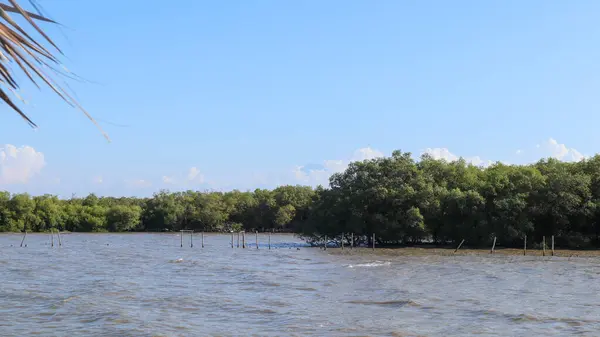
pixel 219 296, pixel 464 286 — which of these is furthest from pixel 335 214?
pixel 219 296

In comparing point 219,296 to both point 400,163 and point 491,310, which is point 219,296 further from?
point 400,163

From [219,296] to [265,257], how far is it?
67.9 feet

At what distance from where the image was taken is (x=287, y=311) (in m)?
20.2

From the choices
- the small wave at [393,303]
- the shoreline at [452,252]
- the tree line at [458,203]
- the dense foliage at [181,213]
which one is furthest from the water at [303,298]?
the dense foliage at [181,213]

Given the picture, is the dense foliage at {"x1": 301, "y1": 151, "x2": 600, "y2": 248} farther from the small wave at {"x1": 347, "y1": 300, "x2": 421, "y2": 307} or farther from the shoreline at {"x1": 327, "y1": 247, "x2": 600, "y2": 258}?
the small wave at {"x1": 347, "y1": 300, "x2": 421, "y2": 307}

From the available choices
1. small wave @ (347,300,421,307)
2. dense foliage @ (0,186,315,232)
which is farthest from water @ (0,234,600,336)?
dense foliage @ (0,186,315,232)

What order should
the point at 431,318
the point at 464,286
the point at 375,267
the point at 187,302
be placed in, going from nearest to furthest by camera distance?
the point at 431,318, the point at 187,302, the point at 464,286, the point at 375,267

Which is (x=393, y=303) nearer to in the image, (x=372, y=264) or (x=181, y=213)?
(x=372, y=264)

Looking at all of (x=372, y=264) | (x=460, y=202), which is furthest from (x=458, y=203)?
(x=372, y=264)

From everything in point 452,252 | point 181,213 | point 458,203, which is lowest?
point 452,252

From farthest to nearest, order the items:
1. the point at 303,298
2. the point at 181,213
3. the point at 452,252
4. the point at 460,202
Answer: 1. the point at 181,213
2. the point at 460,202
3. the point at 452,252
4. the point at 303,298

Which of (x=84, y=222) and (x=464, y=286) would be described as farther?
(x=84, y=222)

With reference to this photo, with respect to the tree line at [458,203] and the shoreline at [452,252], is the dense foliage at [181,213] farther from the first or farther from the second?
the shoreline at [452,252]

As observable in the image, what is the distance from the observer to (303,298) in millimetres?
23484
